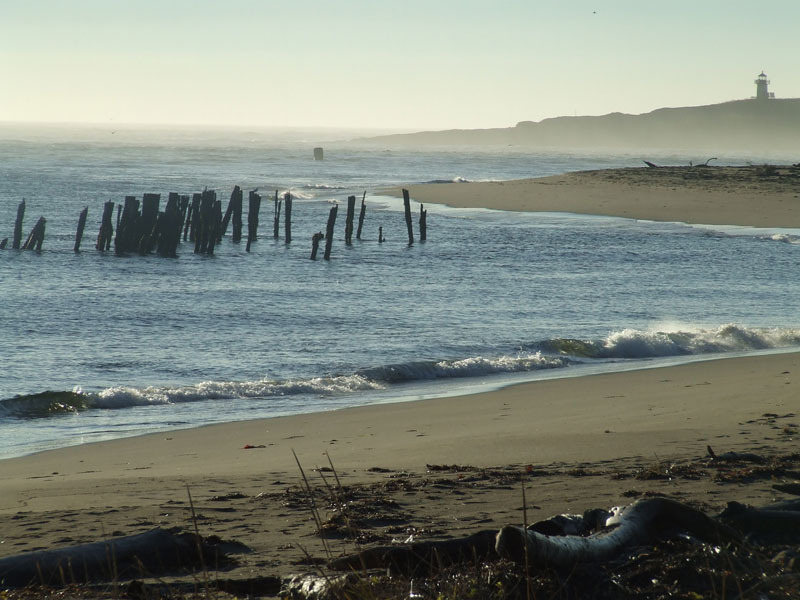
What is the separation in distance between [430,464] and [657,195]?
45733 millimetres

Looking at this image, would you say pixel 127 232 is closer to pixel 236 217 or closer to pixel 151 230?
pixel 151 230

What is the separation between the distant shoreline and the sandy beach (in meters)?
29.7

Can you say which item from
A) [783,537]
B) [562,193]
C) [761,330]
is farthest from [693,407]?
[562,193]

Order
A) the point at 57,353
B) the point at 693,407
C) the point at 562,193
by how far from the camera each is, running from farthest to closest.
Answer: the point at 562,193
the point at 57,353
the point at 693,407

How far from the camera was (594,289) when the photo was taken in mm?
24578

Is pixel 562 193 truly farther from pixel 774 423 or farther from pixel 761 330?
pixel 774 423

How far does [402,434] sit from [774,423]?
3.89 metres

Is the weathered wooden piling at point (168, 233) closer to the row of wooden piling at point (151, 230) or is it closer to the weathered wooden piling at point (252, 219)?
the row of wooden piling at point (151, 230)

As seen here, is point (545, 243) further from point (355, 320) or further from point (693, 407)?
point (693, 407)

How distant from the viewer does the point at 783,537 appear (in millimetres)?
4645

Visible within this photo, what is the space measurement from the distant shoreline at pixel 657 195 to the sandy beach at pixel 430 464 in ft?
97.4

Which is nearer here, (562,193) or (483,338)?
(483,338)

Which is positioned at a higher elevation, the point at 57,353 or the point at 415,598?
the point at 415,598

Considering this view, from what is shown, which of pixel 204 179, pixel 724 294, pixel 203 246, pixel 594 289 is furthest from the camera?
pixel 204 179
